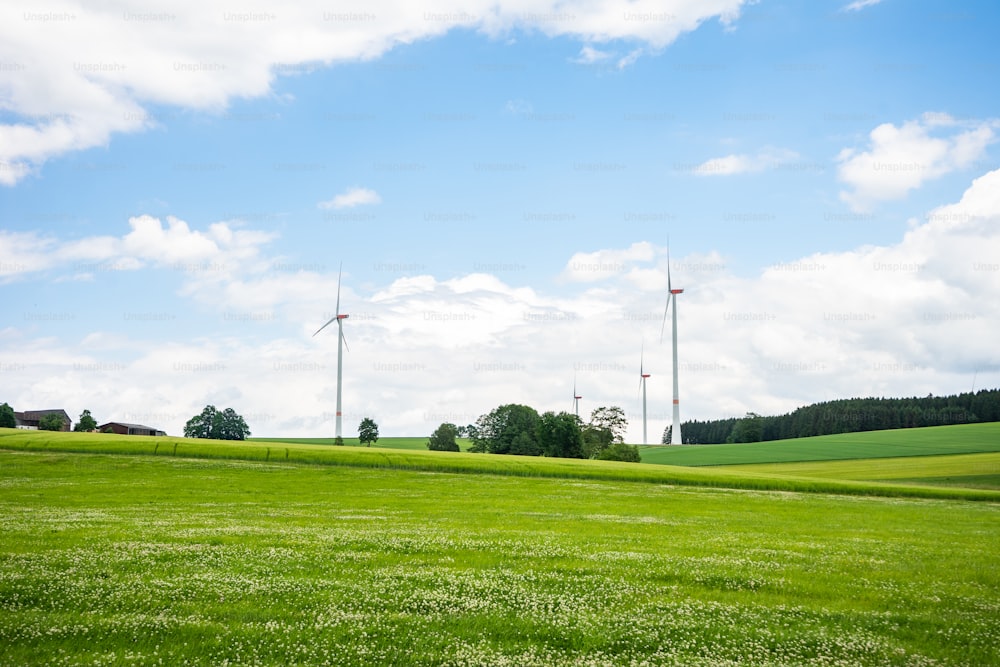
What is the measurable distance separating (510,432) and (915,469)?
71342 millimetres

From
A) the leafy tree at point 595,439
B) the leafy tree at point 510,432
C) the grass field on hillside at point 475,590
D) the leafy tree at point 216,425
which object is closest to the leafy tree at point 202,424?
the leafy tree at point 216,425

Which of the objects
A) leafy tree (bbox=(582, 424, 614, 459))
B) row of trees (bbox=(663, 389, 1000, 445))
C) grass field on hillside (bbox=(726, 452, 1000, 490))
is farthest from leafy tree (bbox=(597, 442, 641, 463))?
row of trees (bbox=(663, 389, 1000, 445))

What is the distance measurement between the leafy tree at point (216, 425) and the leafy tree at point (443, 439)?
132 ft

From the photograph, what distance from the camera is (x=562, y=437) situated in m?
120

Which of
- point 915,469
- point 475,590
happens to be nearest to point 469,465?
point 475,590

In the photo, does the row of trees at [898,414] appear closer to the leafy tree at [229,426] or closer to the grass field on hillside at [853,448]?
the grass field on hillside at [853,448]

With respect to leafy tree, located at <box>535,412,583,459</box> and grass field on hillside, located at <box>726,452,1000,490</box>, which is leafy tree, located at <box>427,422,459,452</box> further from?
grass field on hillside, located at <box>726,452,1000,490</box>

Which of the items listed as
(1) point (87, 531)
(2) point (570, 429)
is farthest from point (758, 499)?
(2) point (570, 429)

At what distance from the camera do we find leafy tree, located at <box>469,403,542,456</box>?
133 meters

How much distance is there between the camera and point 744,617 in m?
13.4

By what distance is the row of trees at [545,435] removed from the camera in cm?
11962

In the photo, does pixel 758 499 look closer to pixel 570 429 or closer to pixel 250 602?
pixel 250 602

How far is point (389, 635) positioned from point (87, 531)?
14.8 meters

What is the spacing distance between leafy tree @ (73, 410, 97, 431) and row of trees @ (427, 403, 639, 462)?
78646 millimetres
